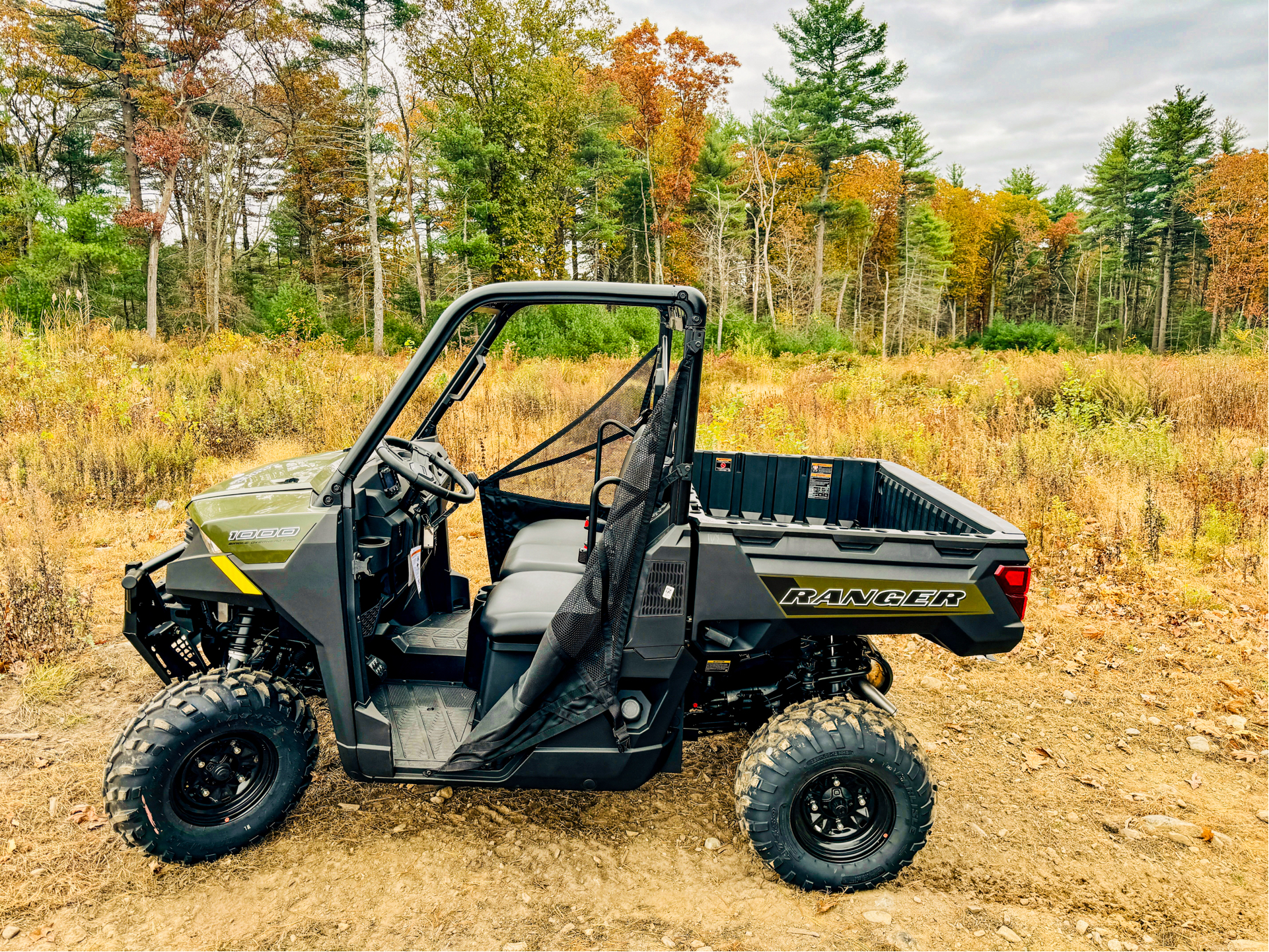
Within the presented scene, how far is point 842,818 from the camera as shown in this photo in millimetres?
2656

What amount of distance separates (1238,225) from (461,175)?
3484 centimetres

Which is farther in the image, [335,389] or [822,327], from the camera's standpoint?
[822,327]

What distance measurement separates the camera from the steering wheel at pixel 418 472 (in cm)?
264

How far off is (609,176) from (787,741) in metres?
30.6

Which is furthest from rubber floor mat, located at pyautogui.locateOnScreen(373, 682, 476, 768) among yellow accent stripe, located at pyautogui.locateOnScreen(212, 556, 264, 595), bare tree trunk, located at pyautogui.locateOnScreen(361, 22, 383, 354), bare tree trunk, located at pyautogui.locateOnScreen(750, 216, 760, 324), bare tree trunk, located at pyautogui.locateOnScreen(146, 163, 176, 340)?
bare tree trunk, located at pyautogui.locateOnScreen(750, 216, 760, 324)

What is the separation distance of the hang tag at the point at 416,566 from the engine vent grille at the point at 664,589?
1.23 metres

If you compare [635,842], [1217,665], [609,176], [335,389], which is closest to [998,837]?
[635,842]

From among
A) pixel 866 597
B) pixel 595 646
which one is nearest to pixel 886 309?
pixel 866 597

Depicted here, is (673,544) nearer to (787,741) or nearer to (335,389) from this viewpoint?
(787,741)

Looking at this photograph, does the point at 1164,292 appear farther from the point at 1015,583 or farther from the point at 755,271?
the point at 1015,583

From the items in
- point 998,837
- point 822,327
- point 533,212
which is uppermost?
point 533,212

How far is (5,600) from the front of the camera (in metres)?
4.45

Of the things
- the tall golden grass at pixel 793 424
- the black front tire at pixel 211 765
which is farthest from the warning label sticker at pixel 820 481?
the black front tire at pixel 211 765

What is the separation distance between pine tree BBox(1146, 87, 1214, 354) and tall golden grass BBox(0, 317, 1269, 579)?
108ft
